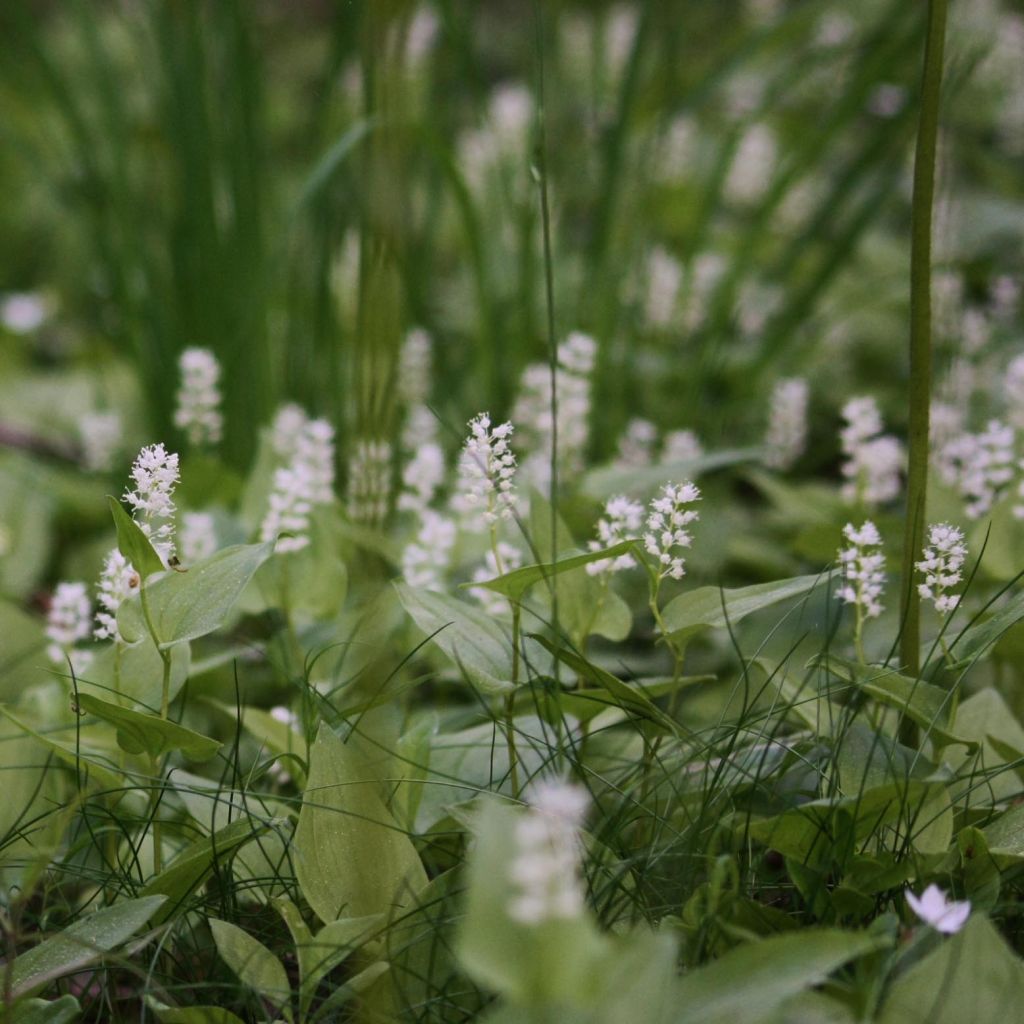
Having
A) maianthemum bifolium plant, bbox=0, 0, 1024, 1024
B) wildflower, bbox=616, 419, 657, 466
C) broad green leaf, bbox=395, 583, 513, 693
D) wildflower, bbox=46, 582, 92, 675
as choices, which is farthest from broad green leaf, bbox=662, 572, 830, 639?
wildflower, bbox=616, 419, 657, 466

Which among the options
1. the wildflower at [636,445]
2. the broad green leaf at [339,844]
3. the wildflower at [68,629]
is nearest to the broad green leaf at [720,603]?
the broad green leaf at [339,844]

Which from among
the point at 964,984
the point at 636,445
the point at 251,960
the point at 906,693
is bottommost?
the point at 964,984

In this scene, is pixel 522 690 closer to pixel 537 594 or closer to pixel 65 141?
pixel 537 594

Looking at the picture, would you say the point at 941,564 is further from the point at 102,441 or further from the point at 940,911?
the point at 102,441

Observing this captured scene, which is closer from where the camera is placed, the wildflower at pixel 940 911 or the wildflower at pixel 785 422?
the wildflower at pixel 940 911

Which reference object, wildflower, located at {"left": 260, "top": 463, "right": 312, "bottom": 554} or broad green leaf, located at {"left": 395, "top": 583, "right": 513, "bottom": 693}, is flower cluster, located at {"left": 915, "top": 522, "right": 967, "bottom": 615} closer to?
broad green leaf, located at {"left": 395, "top": 583, "right": 513, "bottom": 693}

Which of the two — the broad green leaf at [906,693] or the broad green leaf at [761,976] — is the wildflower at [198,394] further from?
the broad green leaf at [761,976]

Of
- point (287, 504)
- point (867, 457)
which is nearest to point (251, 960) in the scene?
point (287, 504)
